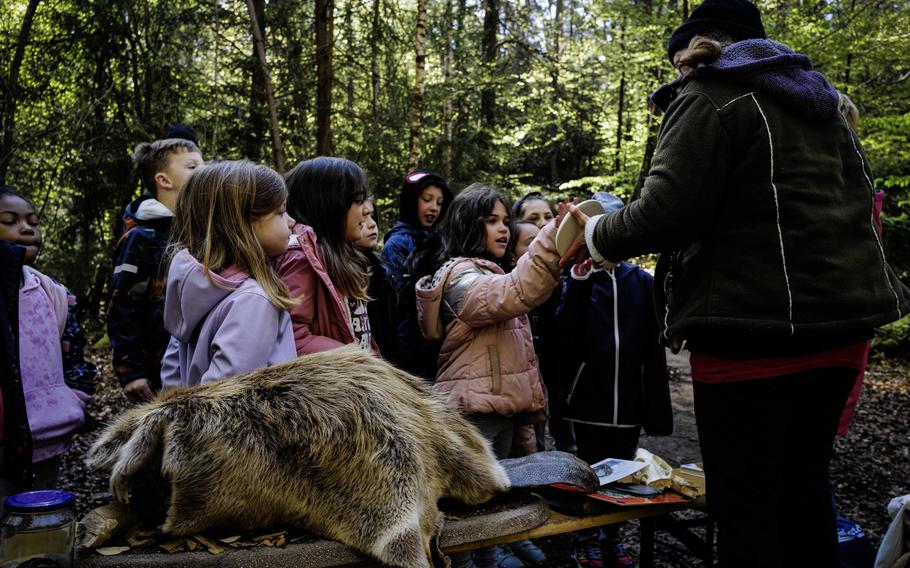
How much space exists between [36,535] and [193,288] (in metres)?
0.84

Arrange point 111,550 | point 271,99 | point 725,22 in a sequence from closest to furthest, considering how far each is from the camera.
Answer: point 111,550
point 725,22
point 271,99

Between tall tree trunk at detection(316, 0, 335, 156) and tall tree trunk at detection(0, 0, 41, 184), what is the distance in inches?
153

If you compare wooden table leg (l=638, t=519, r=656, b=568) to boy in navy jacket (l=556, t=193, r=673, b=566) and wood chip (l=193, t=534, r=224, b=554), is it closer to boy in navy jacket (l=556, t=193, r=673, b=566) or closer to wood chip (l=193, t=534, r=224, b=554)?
boy in navy jacket (l=556, t=193, r=673, b=566)

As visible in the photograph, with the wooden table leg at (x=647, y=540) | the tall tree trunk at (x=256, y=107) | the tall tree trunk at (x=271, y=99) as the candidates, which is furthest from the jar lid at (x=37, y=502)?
the tall tree trunk at (x=256, y=107)

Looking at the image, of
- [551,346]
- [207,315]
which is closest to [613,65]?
[551,346]

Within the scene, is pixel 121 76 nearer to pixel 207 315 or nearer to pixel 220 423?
pixel 207 315

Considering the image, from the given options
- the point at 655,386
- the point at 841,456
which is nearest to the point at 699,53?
the point at 655,386

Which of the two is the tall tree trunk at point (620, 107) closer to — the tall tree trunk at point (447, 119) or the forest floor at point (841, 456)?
the tall tree trunk at point (447, 119)

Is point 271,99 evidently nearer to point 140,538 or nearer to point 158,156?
point 158,156

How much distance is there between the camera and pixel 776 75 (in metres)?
2.02

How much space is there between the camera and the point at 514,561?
141 inches

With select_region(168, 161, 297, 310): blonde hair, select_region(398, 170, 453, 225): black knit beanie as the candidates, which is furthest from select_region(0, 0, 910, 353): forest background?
select_region(168, 161, 297, 310): blonde hair

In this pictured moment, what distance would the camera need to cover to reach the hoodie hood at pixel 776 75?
78.5 inches

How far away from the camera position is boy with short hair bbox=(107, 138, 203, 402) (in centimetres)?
318
